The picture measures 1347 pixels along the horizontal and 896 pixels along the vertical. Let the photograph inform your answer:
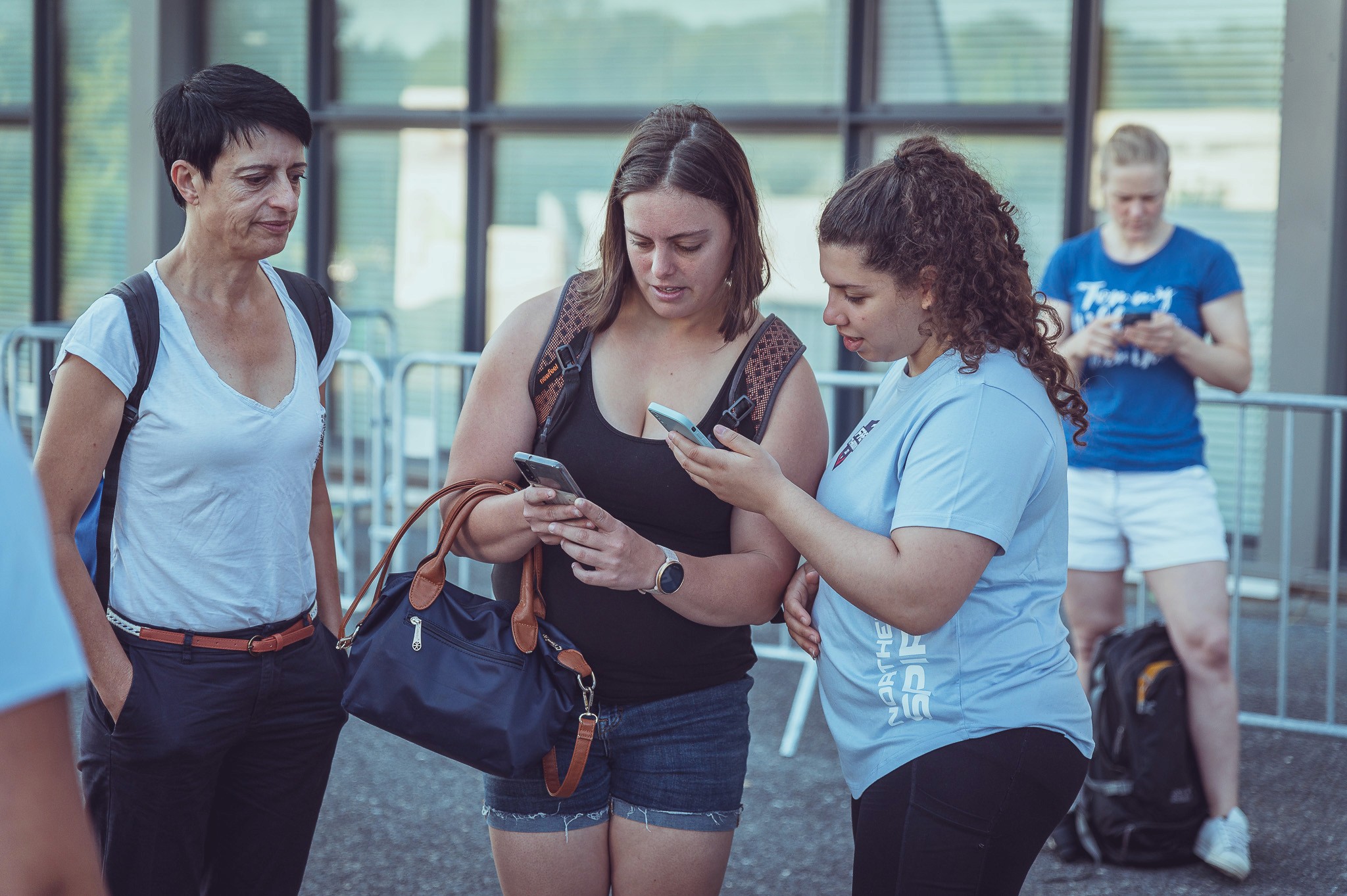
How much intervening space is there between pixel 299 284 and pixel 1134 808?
277cm

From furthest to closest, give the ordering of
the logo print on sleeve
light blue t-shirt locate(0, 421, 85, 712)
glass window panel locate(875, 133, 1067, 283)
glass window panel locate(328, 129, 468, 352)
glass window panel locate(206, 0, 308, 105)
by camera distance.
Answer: glass window panel locate(206, 0, 308, 105) < glass window panel locate(328, 129, 468, 352) < glass window panel locate(875, 133, 1067, 283) < the logo print on sleeve < light blue t-shirt locate(0, 421, 85, 712)

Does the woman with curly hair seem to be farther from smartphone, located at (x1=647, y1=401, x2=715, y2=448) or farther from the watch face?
the watch face

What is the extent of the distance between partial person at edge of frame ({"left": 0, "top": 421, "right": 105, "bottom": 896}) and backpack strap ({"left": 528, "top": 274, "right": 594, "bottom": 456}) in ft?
4.14

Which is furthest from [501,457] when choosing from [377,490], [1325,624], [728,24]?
[728,24]

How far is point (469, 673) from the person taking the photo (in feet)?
6.77

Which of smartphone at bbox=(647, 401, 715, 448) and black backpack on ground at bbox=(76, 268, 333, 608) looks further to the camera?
black backpack on ground at bbox=(76, 268, 333, 608)

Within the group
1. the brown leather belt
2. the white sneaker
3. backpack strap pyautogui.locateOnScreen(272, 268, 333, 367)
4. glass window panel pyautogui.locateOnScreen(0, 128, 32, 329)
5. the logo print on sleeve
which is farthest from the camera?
glass window panel pyautogui.locateOnScreen(0, 128, 32, 329)

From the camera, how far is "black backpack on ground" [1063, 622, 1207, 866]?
370 cm

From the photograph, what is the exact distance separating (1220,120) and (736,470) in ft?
18.8

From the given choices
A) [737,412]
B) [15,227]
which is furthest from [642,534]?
[15,227]

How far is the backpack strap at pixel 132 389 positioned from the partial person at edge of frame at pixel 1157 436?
2.55m

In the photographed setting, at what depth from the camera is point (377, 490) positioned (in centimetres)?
575

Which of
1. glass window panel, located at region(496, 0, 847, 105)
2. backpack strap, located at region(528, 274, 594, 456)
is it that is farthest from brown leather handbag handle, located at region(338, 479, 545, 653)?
glass window panel, located at region(496, 0, 847, 105)

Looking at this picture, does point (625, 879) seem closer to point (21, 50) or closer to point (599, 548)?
point (599, 548)
